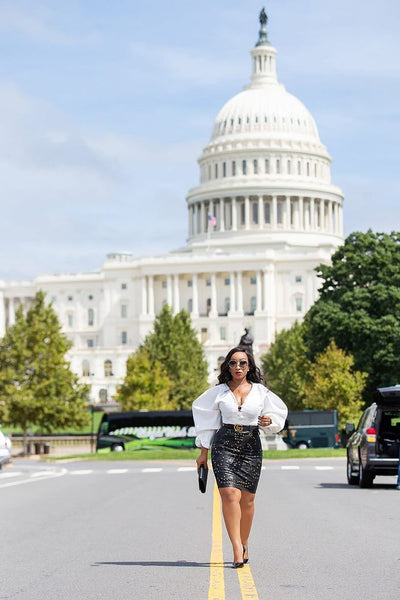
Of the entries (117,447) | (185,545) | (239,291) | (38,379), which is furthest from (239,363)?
(239,291)

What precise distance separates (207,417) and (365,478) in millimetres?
15096

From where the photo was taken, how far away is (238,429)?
12.2 m

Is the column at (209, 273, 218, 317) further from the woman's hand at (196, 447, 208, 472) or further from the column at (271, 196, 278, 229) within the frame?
the woman's hand at (196, 447, 208, 472)

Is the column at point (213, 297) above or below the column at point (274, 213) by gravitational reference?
below

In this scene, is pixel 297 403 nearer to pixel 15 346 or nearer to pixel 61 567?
pixel 15 346

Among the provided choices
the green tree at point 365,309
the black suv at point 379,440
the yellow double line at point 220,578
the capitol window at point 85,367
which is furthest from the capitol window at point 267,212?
the yellow double line at point 220,578

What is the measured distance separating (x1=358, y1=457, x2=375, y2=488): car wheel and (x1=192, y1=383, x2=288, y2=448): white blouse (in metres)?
14.7

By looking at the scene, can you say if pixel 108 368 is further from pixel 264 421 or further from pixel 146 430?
pixel 264 421

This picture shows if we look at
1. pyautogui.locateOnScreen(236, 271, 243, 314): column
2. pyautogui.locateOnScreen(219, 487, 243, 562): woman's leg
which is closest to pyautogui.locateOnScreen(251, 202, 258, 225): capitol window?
pyautogui.locateOnScreen(236, 271, 243, 314): column

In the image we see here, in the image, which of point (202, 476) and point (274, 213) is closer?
point (202, 476)

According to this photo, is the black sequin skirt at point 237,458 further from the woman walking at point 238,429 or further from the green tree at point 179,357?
the green tree at point 179,357

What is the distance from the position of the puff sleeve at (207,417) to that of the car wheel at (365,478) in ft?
48.4

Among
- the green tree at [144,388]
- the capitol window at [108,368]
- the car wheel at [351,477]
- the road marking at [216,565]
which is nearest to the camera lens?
the road marking at [216,565]

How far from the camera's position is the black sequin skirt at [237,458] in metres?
12.1
